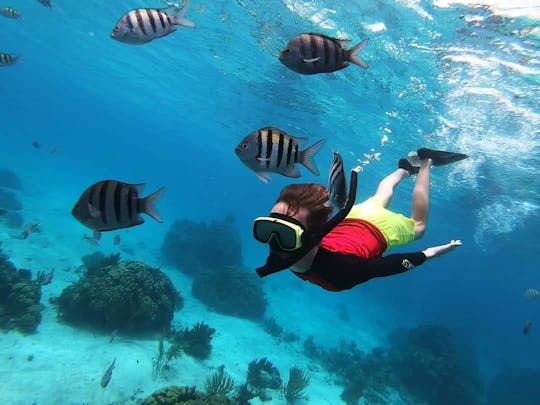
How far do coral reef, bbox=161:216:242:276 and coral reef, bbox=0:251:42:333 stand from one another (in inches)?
417

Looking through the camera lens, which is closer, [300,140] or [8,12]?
[300,140]

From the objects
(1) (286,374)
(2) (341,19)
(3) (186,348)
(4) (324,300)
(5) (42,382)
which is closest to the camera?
(5) (42,382)

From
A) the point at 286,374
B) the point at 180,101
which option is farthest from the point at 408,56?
the point at 180,101

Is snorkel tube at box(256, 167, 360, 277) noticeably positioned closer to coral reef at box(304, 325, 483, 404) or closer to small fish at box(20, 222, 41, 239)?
small fish at box(20, 222, 41, 239)

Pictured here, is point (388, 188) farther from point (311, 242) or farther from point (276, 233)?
point (276, 233)

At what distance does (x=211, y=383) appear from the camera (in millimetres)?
9539

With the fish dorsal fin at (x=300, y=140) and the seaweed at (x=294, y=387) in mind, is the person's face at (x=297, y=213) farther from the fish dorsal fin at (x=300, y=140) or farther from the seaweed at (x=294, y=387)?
the seaweed at (x=294, y=387)

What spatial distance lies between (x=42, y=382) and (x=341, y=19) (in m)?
16.0

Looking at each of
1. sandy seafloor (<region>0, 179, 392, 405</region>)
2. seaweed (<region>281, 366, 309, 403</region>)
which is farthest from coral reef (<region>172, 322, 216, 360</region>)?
seaweed (<region>281, 366, 309, 403</region>)

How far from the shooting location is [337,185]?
230 centimetres

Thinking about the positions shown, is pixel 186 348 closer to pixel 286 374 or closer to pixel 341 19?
pixel 286 374

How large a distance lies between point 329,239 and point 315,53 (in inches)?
73.2

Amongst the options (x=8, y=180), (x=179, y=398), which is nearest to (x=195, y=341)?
(x=179, y=398)

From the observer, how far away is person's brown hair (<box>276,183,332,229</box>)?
2.54m
